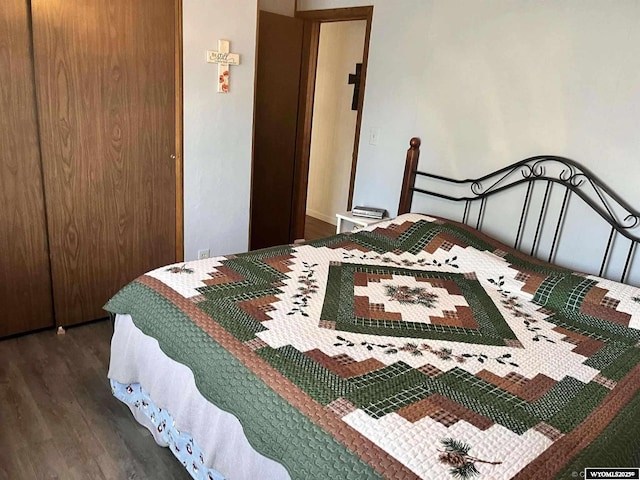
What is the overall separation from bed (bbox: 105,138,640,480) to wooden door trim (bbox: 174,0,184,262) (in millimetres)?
914

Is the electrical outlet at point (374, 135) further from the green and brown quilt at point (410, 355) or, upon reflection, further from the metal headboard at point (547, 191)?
the green and brown quilt at point (410, 355)

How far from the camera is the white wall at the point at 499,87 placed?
228cm

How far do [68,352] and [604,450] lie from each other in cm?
241

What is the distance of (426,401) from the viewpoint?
1.39 metres

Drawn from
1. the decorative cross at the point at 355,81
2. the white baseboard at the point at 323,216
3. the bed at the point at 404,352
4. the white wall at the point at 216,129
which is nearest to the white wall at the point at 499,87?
the bed at the point at 404,352

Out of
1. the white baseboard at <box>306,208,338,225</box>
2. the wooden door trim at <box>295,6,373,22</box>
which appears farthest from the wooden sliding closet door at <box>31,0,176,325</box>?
the white baseboard at <box>306,208,338,225</box>

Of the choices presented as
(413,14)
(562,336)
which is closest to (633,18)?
(413,14)

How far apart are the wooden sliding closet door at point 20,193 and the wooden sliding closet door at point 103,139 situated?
0.16 ft

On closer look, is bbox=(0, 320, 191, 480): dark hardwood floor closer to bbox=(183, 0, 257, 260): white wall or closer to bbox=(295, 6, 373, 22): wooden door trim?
bbox=(183, 0, 257, 260): white wall

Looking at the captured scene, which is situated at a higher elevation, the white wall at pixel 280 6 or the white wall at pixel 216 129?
the white wall at pixel 280 6

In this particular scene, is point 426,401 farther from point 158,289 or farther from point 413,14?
point 413,14

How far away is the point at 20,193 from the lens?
2.51 m

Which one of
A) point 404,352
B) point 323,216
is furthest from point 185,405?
point 323,216

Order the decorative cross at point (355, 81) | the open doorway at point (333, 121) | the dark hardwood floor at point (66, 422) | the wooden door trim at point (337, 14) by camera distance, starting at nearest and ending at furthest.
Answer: the dark hardwood floor at point (66, 422), the wooden door trim at point (337, 14), the decorative cross at point (355, 81), the open doorway at point (333, 121)
